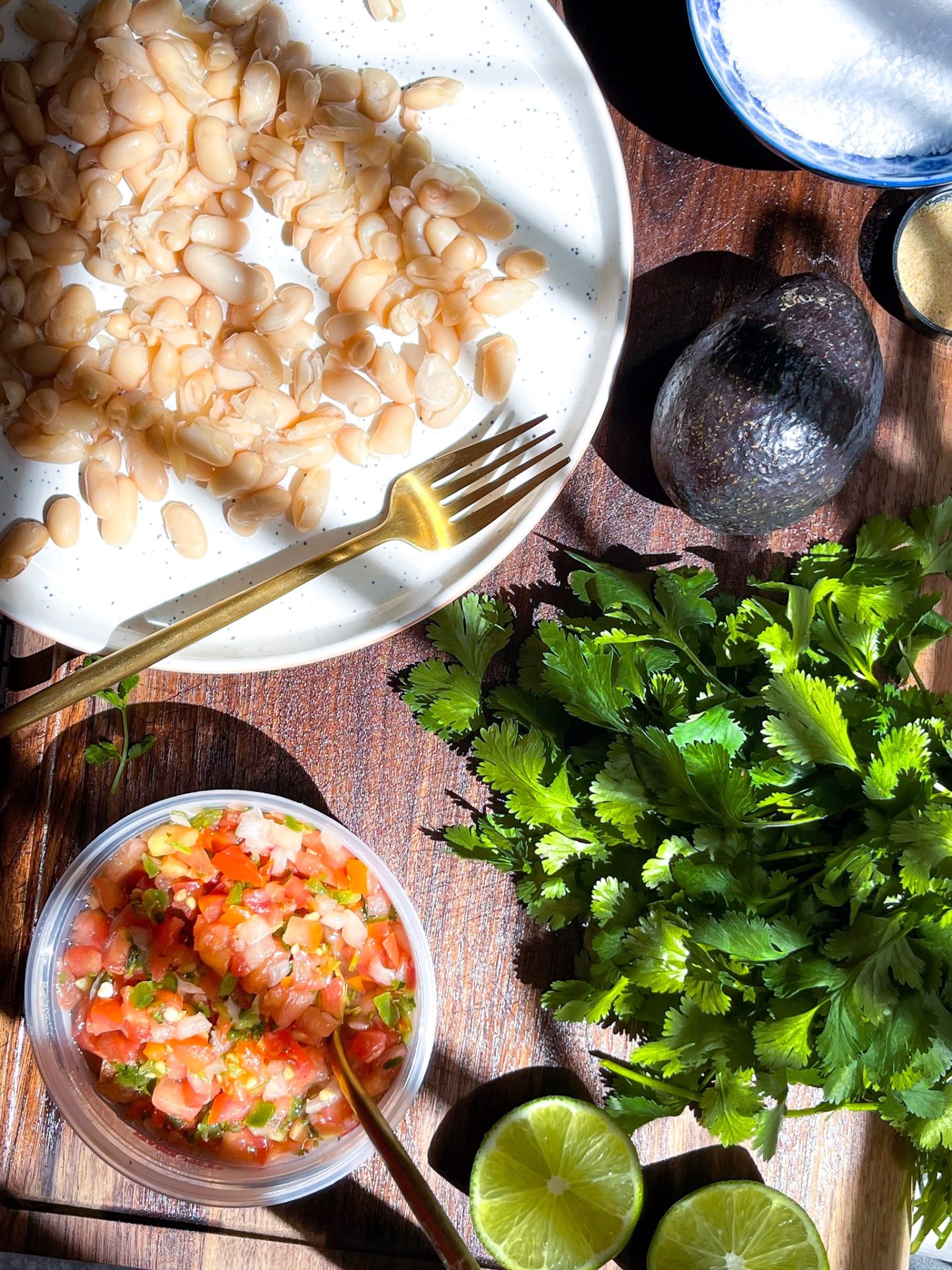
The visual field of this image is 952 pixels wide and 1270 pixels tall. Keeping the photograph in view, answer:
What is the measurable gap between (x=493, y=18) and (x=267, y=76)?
8.1 inches

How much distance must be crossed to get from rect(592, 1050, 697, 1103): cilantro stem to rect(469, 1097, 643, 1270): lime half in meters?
0.04

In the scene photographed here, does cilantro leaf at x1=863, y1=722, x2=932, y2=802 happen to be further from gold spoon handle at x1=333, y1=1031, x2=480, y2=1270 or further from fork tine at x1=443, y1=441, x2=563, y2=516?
gold spoon handle at x1=333, y1=1031, x2=480, y2=1270

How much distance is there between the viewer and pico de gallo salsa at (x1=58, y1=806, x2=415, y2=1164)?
896 mm

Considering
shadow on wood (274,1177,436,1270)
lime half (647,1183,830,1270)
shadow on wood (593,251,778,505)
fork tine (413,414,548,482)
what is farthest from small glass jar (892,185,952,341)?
shadow on wood (274,1177,436,1270)

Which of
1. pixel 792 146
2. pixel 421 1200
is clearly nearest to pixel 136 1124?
pixel 421 1200

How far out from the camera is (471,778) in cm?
96

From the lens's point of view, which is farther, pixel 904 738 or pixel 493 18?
pixel 493 18

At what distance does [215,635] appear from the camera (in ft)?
2.96

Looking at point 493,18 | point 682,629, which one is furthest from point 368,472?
point 493,18

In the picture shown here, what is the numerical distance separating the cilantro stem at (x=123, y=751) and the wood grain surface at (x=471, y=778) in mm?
10

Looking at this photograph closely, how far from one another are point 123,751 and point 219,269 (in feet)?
1.40

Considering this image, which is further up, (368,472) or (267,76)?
(267,76)

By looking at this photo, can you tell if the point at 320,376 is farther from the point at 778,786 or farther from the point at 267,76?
the point at 778,786

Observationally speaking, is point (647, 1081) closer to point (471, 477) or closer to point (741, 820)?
point (741, 820)
